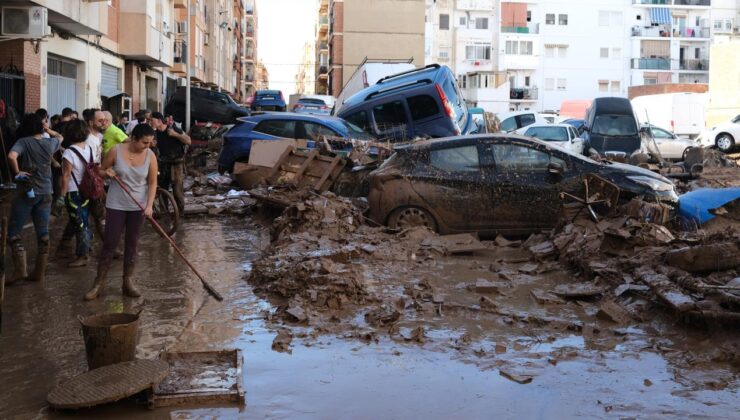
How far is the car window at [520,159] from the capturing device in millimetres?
10508

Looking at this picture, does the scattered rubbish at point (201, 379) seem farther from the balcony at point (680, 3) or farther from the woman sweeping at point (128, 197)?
the balcony at point (680, 3)

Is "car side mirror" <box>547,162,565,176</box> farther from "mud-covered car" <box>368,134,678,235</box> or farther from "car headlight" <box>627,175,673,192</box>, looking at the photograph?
"car headlight" <box>627,175,673,192</box>

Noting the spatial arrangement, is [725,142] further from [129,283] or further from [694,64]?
[694,64]

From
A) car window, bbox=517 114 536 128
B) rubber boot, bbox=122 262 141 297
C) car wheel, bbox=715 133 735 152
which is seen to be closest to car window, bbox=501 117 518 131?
car window, bbox=517 114 536 128

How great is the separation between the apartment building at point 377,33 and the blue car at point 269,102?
1672 cm

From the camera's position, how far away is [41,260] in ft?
27.0

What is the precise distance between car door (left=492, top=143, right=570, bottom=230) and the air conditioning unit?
1019 centimetres

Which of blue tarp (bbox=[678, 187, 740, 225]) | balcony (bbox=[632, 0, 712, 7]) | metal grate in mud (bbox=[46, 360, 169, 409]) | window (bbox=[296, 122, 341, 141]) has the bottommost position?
metal grate in mud (bbox=[46, 360, 169, 409])

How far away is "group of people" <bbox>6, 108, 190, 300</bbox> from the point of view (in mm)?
7488

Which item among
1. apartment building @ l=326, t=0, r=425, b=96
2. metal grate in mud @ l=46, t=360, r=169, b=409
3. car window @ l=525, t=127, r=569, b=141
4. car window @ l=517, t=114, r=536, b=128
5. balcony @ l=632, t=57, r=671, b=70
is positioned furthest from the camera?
balcony @ l=632, t=57, r=671, b=70

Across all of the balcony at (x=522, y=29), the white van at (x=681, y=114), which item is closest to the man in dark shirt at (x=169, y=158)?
the white van at (x=681, y=114)

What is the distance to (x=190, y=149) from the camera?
25.5 m

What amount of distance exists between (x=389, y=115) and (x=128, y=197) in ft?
38.8

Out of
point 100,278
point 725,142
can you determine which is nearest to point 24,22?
point 100,278
